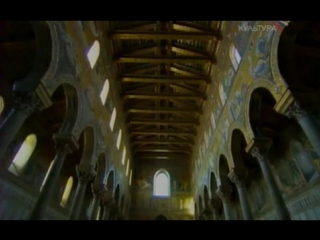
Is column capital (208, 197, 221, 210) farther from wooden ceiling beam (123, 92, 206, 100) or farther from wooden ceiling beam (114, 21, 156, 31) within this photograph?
wooden ceiling beam (114, 21, 156, 31)

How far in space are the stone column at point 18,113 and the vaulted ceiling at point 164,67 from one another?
735cm

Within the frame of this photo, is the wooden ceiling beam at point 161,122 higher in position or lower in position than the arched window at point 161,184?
higher

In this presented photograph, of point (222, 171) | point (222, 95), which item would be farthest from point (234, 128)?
point (222, 171)

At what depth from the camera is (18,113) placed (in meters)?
6.02

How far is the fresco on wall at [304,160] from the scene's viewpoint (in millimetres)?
9621

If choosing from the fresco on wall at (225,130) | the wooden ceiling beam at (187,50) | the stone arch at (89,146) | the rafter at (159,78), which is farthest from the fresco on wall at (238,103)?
the stone arch at (89,146)

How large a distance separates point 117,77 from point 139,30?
3.69m

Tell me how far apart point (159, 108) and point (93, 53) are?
8.09m

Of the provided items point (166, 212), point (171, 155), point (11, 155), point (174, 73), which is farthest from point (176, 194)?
point (11, 155)

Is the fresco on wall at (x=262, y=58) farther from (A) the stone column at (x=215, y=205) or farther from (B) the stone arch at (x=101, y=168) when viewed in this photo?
(A) the stone column at (x=215, y=205)

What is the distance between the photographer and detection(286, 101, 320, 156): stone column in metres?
5.88

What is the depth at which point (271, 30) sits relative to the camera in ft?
23.7

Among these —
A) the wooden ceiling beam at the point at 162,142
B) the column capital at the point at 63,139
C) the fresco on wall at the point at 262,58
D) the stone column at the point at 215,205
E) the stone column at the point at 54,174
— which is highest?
the wooden ceiling beam at the point at 162,142

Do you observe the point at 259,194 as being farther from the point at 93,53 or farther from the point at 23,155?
the point at 23,155
